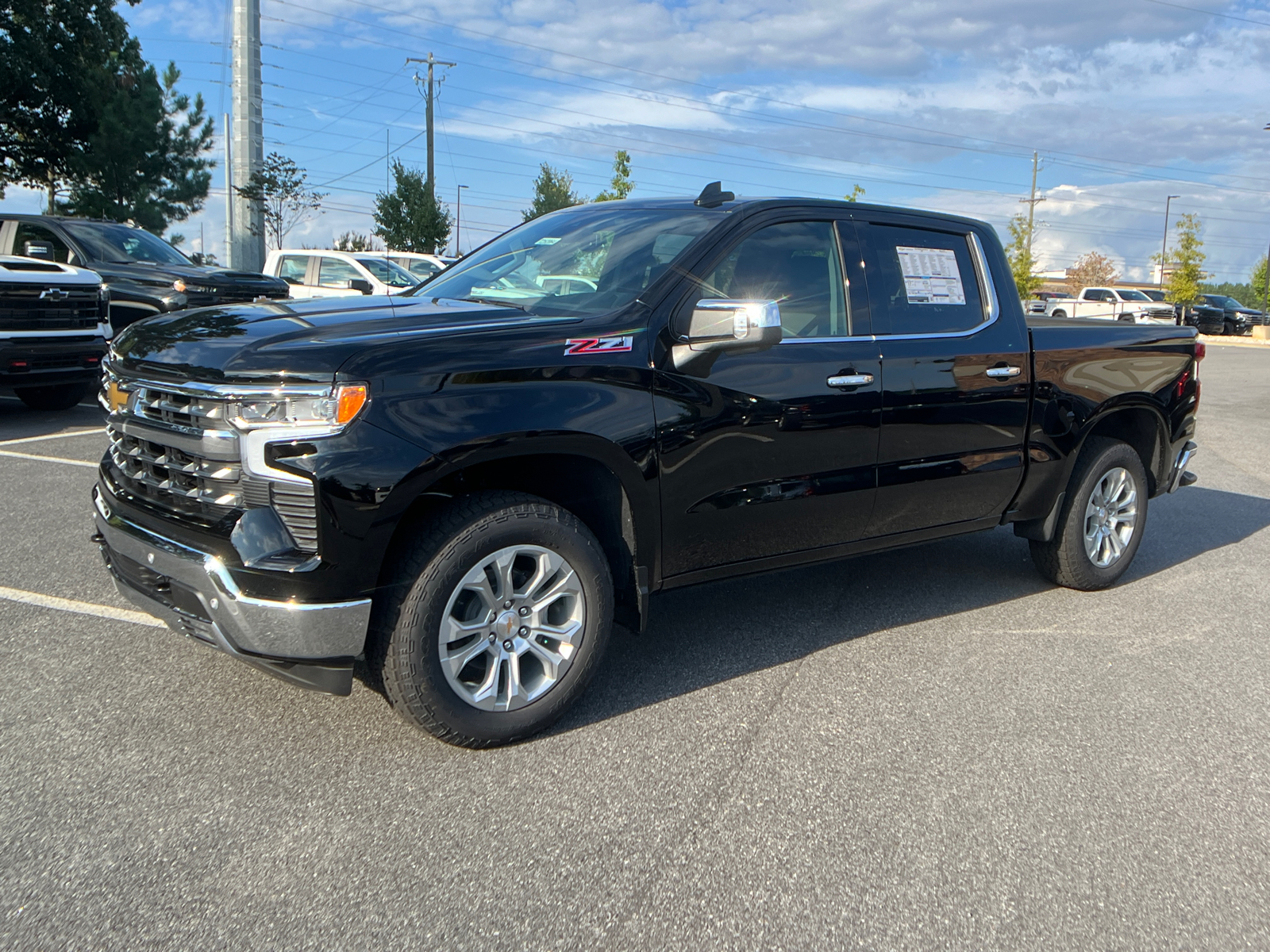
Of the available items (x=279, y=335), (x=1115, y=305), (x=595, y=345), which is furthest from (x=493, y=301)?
(x=1115, y=305)

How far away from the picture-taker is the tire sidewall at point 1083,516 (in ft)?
17.4

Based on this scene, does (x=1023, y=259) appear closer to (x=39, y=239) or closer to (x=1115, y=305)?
(x=1115, y=305)

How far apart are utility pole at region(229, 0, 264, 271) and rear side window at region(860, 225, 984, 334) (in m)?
22.3

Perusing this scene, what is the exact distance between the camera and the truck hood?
10.3 feet

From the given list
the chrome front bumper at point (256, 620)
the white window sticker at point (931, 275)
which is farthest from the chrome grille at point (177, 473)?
the white window sticker at point (931, 275)

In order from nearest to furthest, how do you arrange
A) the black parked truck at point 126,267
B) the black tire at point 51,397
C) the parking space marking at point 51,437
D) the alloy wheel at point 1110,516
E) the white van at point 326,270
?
the alloy wheel at point 1110,516, the parking space marking at point 51,437, the black tire at point 51,397, the black parked truck at point 126,267, the white van at point 326,270

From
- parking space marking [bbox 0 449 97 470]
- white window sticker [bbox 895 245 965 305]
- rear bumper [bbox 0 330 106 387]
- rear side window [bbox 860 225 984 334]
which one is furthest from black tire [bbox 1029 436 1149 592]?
rear bumper [bbox 0 330 106 387]

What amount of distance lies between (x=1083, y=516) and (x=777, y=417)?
2215mm

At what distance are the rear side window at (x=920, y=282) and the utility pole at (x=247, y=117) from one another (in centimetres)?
2235

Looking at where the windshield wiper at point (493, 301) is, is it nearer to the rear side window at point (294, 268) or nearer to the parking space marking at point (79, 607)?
the parking space marking at point (79, 607)

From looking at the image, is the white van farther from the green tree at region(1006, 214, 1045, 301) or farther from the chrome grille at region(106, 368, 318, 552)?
the green tree at region(1006, 214, 1045, 301)

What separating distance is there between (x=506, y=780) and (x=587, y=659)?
0.51 metres

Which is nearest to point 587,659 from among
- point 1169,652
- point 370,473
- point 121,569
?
point 370,473

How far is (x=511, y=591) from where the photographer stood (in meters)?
3.46
